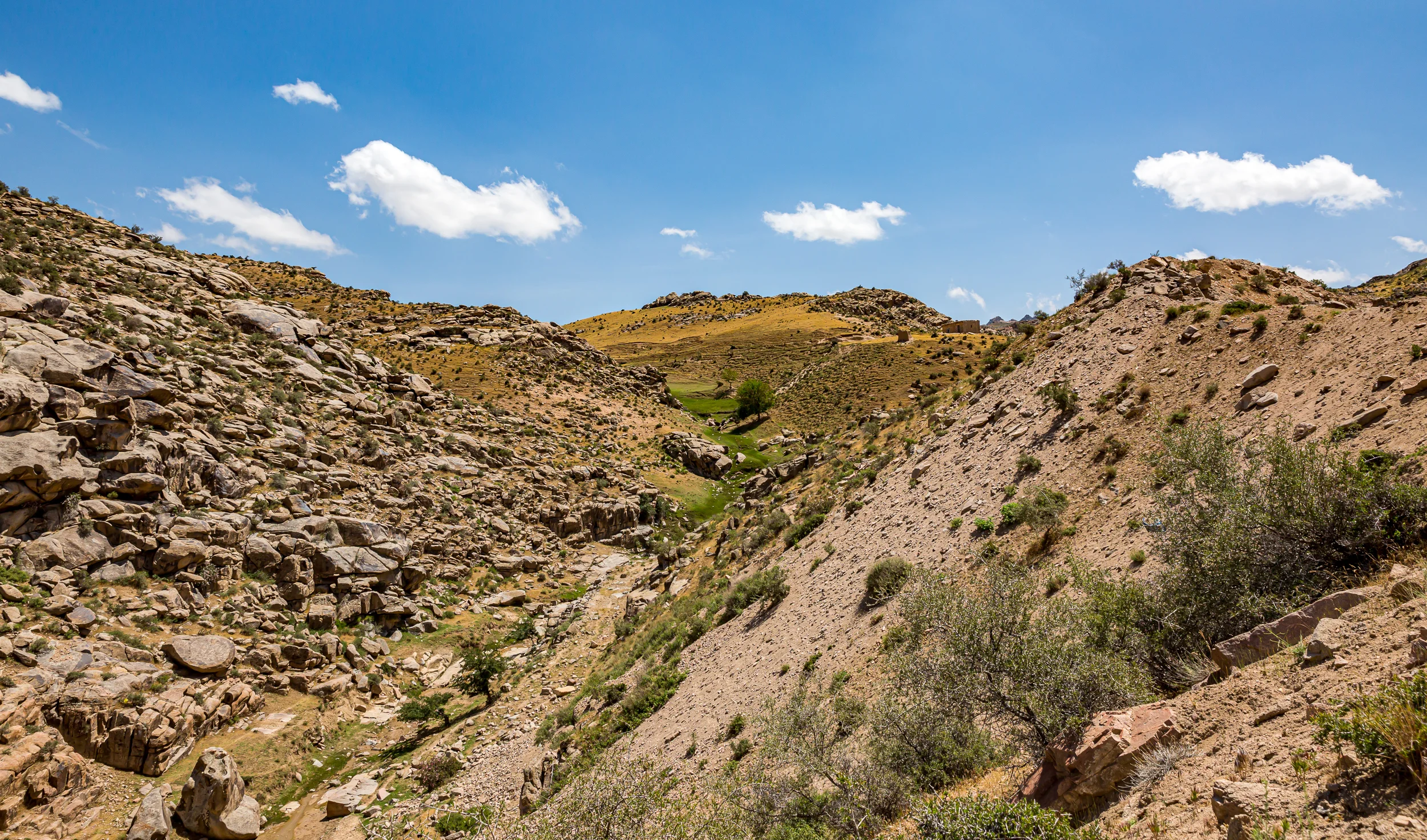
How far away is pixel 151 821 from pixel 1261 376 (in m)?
23.6

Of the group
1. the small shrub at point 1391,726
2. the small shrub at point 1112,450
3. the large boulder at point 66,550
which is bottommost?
the large boulder at point 66,550

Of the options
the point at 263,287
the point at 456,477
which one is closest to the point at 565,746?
the point at 456,477

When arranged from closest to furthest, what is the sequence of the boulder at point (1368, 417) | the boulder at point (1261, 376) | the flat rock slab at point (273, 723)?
the boulder at point (1368, 417) → the boulder at point (1261, 376) → the flat rock slab at point (273, 723)

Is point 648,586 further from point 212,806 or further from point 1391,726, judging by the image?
point 1391,726

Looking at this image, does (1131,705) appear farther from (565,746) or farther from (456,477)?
(456,477)

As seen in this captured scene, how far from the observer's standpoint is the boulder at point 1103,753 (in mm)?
5098

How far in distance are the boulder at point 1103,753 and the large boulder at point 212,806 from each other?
1461 cm

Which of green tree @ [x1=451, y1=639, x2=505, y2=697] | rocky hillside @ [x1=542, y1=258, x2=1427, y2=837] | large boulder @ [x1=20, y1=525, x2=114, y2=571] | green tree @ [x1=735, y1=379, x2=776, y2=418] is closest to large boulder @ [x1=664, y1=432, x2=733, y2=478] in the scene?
green tree @ [x1=735, y1=379, x2=776, y2=418]

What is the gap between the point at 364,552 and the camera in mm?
21000

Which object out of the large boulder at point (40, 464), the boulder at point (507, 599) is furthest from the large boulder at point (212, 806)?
the boulder at point (507, 599)

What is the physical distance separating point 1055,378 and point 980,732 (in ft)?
43.6

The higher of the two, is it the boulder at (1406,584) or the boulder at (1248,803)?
the boulder at (1406,584)

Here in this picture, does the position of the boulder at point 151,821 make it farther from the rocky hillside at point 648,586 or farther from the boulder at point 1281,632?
the boulder at point 1281,632

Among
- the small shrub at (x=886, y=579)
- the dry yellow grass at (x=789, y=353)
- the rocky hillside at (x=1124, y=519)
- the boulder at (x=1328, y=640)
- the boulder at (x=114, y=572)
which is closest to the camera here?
the rocky hillside at (x=1124, y=519)
